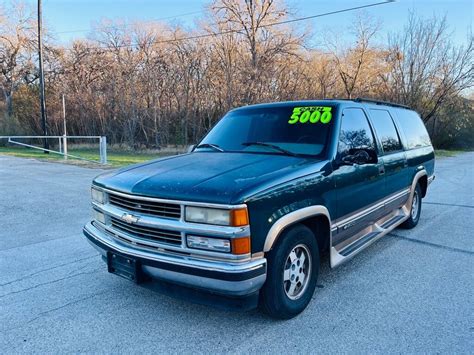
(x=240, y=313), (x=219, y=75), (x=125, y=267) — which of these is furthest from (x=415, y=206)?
(x=219, y=75)

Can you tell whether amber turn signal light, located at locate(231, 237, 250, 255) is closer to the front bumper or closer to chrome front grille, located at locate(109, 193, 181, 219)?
the front bumper

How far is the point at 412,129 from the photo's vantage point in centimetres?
604

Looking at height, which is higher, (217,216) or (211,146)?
(211,146)

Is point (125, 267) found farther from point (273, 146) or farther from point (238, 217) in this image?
point (273, 146)

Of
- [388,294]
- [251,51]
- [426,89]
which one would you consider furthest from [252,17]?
[388,294]

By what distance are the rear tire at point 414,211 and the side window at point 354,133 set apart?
2.08 meters

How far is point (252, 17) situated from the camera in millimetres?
25469

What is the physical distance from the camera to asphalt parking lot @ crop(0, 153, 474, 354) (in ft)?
9.38

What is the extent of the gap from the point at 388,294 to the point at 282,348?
1.46 metres

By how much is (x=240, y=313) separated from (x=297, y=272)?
2.11 feet

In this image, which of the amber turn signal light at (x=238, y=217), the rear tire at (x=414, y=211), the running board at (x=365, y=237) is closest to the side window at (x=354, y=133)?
the running board at (x=365, y=237)

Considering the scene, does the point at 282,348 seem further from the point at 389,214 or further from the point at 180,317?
the point at 389,214

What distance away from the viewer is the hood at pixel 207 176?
2.74 metres

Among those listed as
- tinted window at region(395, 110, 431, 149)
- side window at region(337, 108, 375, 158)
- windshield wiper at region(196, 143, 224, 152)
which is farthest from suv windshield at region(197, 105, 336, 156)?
tinted window at region(395, 110, 431, 149)
